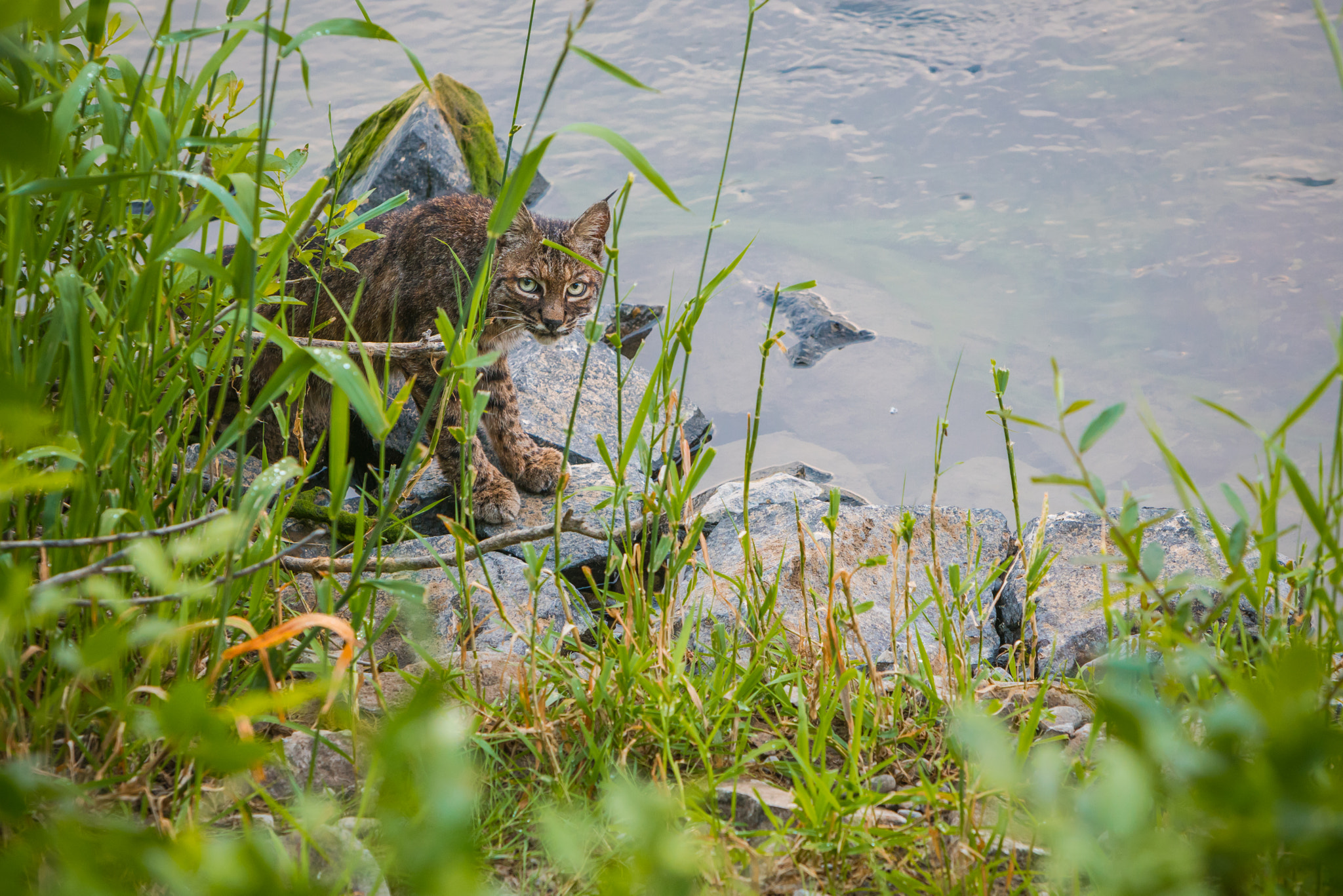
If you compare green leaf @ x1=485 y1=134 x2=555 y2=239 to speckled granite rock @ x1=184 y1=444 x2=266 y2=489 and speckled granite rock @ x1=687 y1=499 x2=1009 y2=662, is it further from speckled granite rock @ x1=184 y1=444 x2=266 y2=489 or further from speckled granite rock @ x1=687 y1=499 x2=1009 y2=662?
speckled granite rock @ x1=687 y1=499 x2=1009 y2=662

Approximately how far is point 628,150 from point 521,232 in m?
2.31

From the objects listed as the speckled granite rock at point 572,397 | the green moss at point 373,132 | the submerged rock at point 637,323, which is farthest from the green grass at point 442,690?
the green moss at point 373,132

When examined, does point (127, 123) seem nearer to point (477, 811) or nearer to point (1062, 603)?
point (477, 811)

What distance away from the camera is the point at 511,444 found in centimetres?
346

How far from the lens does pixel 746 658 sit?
176 centimetres

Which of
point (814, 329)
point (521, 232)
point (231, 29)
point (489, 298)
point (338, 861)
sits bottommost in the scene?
point (814, 329)

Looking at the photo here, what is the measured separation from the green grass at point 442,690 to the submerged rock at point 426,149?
3636 millimetres

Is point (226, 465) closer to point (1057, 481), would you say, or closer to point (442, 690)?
point (442, 690)

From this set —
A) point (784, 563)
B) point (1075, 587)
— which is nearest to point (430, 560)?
point (784, 563)

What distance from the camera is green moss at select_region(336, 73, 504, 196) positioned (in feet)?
18.1

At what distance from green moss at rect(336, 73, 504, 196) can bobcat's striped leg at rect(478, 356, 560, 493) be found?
2.56 m

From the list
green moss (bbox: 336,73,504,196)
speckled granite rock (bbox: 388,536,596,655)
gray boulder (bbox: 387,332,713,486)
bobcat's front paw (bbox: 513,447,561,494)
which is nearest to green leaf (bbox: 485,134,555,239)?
speckled granite rock (bbox: 388,536,596,655)

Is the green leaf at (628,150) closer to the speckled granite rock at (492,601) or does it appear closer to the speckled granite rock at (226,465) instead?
the speckled granite rock at (492,601)

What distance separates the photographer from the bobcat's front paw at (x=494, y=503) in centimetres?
319
